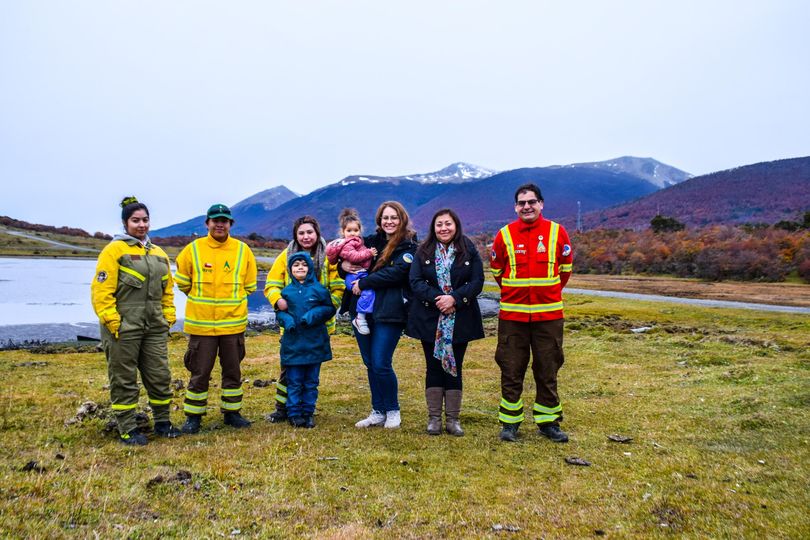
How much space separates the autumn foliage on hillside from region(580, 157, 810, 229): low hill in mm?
29130

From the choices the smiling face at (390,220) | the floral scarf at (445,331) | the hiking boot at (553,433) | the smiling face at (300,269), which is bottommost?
the hiking boot at (553,433)

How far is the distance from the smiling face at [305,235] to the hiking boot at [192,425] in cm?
247

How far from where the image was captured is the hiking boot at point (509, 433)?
245 inches

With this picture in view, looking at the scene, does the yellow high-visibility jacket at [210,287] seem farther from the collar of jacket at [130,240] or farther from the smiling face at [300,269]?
the smiling face at [300,269]

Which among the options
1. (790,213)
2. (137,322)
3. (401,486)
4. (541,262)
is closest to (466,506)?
(401,486)

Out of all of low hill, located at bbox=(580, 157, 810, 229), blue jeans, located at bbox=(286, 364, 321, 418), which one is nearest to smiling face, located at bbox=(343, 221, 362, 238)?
blue jeans, located at bbox=(286, 364, 321, 418)

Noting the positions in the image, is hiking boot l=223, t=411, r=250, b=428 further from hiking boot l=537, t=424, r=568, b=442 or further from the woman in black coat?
hiking boot l=537, t=424, r=568, b=442

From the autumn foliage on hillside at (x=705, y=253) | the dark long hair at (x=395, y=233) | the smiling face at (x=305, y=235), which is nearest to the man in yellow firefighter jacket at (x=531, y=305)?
the dark long hair at (x=395, y=233)

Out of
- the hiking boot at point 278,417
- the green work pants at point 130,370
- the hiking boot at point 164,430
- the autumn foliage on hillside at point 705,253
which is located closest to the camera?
the green work pants at point 130,370

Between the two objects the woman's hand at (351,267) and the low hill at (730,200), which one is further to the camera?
the low hill at (730,200)

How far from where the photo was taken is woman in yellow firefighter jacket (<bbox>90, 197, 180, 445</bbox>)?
223 inches

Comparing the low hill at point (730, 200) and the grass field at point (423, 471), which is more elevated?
the low hill at point (730, 200)

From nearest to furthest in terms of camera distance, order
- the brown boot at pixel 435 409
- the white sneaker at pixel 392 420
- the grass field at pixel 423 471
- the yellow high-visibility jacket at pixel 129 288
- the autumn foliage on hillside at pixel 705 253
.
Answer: the grass field at pixel 423 471 → the yellow high-visibility jacket at pixel 129 288 → the brown boot at pixel 435 409 → the white sneaker at pixel 392 420 → the autumn foliage on hillside at pixel 705 253

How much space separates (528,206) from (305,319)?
3049 millimetres
